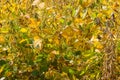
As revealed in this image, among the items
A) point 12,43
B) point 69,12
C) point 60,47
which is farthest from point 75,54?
point 12,43

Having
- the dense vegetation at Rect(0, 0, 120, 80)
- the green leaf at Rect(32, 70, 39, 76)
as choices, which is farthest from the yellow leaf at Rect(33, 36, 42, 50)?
the green leaf at Rect(32, 70, 39, 76)

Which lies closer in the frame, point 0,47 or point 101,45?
point 101,45

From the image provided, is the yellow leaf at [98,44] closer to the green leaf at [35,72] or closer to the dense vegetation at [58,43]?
the dense vegetation at [58,43]

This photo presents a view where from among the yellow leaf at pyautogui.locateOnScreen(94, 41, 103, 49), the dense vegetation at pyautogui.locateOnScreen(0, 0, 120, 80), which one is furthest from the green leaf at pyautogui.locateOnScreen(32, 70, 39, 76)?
the yellow leaf at pyautogui.locateOnScreen(94, 41, 103, 49)

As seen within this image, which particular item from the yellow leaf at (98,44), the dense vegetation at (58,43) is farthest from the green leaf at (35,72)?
the yellow leaf at (98,44)

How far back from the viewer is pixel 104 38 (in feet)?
7.26

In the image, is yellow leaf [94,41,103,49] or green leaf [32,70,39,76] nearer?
yellow leaf [94,41,103,49]

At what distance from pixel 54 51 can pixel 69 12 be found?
0.32 metres

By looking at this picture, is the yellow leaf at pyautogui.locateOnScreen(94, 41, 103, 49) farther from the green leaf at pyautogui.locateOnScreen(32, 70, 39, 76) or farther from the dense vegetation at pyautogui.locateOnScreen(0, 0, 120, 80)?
the green leaf at pyautogui.locateOnScreen(32, 70, 39, 76)

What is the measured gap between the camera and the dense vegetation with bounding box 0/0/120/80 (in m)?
2.20

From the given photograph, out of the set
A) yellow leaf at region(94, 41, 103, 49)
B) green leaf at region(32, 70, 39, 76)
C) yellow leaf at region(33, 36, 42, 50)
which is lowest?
green leaf at region(32, 70, 39, 76)

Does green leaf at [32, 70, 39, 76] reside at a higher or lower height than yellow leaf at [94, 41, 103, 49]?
lower

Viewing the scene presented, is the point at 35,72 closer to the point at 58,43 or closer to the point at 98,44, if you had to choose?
the point at 58,43

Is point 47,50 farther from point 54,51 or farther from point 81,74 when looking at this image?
point 81,74
